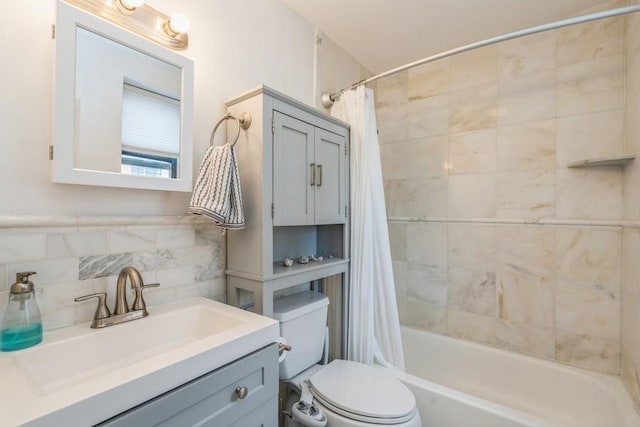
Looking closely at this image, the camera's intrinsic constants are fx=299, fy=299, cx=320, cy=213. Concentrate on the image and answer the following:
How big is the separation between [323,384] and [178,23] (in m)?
1.65

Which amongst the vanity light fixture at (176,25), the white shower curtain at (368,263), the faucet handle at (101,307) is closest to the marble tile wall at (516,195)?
the white shower curtain at (368,263)

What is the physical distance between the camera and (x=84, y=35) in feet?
3.17

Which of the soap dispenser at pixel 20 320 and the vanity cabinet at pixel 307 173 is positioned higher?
the vanity cabinet at pixel 307 173

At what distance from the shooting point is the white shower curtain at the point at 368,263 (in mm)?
1769

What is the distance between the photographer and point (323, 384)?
1381 mm

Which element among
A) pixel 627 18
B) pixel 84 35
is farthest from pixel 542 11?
pixel 84 35

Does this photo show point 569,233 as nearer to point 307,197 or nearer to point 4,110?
point 307,197

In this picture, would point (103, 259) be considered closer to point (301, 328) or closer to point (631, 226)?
point (301, 328)

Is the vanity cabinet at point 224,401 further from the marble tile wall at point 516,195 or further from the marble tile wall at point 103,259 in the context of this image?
the marble tile wall at point 516,195

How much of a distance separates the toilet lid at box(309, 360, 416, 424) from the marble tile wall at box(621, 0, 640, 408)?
1.13m

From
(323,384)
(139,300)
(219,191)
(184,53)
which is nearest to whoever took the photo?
(139,300)

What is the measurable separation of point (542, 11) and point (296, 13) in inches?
58.2

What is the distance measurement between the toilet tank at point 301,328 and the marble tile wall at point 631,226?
149 cm

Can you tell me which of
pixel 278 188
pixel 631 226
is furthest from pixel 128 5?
pixel 631 226
